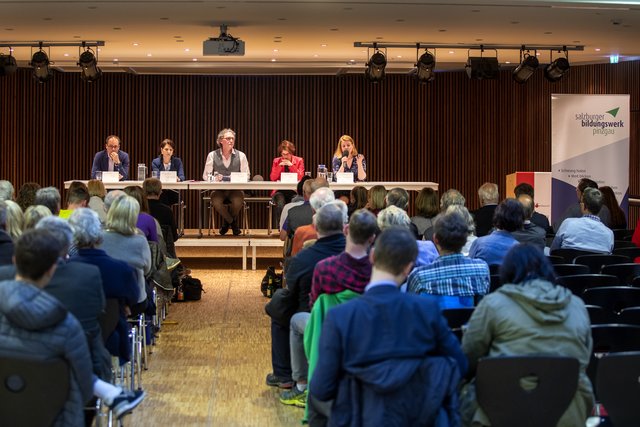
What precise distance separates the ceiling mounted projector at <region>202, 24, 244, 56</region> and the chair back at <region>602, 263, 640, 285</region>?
7.03m

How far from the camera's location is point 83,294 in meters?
4.48

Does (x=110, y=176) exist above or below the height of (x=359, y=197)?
above

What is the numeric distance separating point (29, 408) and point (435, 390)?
5.17 feet

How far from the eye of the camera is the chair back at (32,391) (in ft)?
12.5

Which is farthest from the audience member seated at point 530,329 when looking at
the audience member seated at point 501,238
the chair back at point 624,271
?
the chair back at point 624,271

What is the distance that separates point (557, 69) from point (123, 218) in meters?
10.4

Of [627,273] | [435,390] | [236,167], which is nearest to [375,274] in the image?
[435,390]

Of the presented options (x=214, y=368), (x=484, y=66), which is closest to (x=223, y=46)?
(x=484, y=66)

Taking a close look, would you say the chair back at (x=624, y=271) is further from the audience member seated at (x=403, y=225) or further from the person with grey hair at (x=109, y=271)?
the person with grey hair at (x=109, y=271)

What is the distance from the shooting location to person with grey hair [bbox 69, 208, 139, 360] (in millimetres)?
5281

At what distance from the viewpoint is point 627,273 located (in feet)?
24.0

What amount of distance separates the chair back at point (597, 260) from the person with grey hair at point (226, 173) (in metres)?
7.10

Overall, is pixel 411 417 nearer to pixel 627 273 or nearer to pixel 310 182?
pixel 627 273

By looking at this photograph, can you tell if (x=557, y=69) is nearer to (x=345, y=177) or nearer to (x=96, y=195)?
(x=345, y=177)
